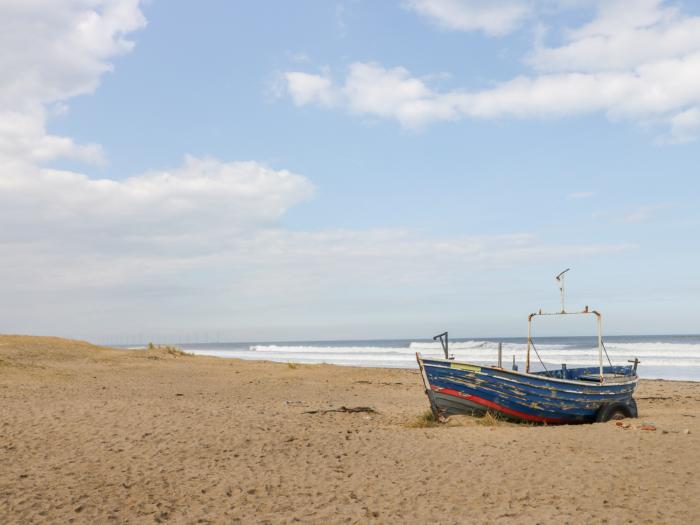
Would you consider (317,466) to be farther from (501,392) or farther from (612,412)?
(612,412)

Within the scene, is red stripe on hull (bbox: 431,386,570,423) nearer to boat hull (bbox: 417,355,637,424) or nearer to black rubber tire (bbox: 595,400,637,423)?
boat hull (bbox: 417,355,637,424)

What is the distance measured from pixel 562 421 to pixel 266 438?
6.97m

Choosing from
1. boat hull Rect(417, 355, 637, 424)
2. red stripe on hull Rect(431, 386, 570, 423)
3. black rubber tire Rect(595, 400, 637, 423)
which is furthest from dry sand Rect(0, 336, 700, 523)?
black rubber tire Rect(595, 400, 637, 423)

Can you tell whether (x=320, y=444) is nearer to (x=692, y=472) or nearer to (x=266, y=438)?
(x=266, y=438)

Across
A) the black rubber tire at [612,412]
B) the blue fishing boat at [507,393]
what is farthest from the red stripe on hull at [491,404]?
the black rubber tire at [612,412]

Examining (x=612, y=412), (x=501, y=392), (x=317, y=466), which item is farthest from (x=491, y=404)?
(x=317, y=466)

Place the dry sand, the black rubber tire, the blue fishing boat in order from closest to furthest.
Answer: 1. the dry sand
2. the blue fishing boat
3. the black rubber tire

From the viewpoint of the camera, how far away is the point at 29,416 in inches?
479

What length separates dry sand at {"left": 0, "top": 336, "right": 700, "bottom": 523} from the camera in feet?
24.6

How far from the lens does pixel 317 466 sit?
377 inches

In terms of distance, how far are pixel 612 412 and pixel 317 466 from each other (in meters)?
8.49

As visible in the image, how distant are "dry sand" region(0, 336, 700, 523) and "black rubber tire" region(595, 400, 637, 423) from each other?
823mm

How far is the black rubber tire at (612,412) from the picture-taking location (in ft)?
47.6

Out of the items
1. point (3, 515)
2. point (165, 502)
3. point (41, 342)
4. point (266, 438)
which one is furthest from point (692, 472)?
point (41, 342)
